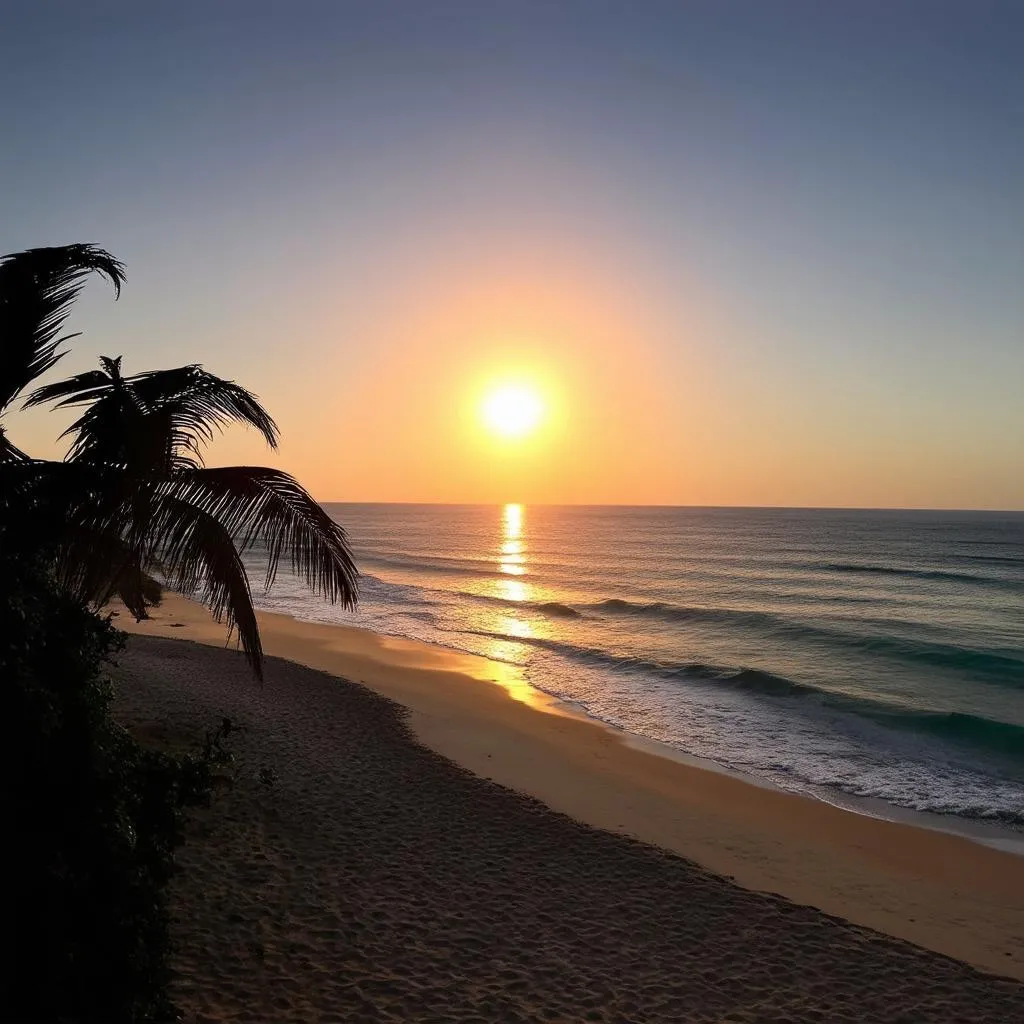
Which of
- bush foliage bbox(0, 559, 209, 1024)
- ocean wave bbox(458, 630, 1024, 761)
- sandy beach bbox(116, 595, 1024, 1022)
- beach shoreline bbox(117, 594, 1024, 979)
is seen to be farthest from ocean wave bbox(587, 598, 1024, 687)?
bush foliage bbox(0, 559, 209, 1024)

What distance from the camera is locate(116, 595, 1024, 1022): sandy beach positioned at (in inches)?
302

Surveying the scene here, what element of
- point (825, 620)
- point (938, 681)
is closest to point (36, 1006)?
point (938, 681)

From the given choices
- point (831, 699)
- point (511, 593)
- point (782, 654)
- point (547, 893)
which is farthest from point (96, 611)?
point (511, 593)

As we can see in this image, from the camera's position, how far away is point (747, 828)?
13.2m

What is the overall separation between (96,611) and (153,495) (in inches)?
43.8

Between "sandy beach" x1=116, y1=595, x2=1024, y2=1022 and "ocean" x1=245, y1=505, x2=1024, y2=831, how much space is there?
117 inches

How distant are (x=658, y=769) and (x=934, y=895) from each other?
6063 mm

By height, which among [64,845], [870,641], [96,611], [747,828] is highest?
[96,611]

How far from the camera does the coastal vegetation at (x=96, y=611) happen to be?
17.1ft

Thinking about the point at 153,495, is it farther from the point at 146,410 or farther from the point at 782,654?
the point at 782,654

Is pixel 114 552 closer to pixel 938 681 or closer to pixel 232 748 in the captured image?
pixel 232 748

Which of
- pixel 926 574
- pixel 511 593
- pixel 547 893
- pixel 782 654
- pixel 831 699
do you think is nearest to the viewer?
pixel 547 893

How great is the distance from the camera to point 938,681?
25.7 meters

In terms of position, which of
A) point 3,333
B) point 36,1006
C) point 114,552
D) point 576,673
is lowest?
point 576,673
